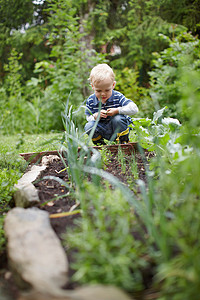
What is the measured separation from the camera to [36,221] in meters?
1.12

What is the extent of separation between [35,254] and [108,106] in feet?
7.68

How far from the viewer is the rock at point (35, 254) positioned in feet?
2.74

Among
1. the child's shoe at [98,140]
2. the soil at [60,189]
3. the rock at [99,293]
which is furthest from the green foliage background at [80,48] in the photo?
the rock at [99,293]

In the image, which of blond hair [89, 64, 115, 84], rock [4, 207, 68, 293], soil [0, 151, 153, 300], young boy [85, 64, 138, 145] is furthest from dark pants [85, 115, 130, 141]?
rock [4, 207, 68, 293]

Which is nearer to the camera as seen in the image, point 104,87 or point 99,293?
point 99,293

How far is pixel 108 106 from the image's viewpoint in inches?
120

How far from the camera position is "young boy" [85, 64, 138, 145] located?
272 cm

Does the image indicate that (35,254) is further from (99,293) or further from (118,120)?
(118,120)

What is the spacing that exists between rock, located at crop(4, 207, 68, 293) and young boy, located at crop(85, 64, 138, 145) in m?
1.66

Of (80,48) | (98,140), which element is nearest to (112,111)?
(98,140)

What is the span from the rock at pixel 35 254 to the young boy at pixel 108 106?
1.66 meters

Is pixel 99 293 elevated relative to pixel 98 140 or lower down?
elevated

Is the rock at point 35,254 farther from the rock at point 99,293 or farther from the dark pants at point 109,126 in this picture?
the dark pants at point 109,126

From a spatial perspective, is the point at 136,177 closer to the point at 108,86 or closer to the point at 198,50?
the point at 108,86
